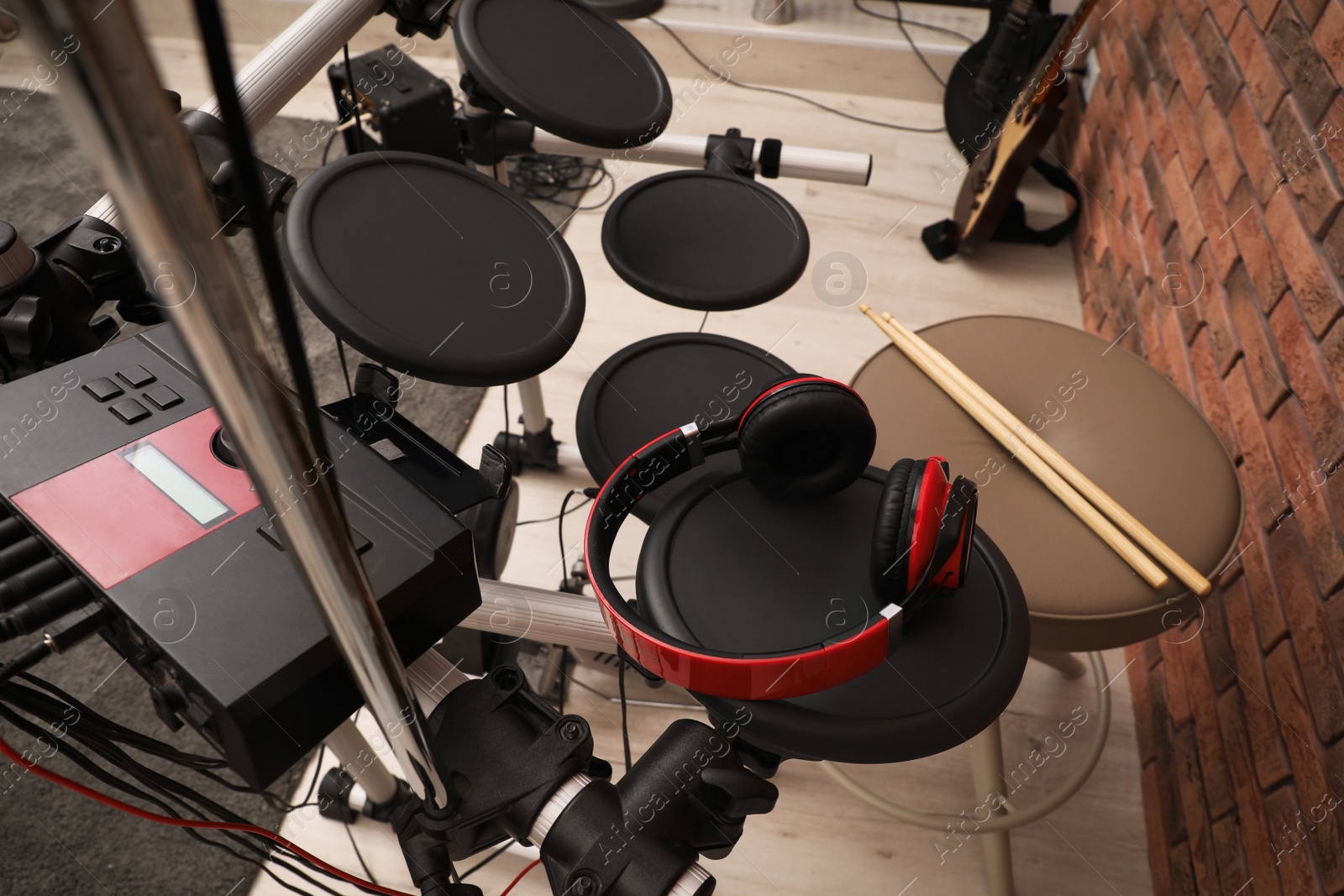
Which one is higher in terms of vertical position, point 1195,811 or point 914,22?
point 914,22

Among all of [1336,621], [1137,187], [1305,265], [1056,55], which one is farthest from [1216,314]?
[1056,55]

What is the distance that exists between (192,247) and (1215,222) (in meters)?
1.89

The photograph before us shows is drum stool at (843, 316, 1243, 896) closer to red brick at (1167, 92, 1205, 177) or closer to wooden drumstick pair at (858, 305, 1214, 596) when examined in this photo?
wooden drumstick pair at (858, 305, 1214, 596)

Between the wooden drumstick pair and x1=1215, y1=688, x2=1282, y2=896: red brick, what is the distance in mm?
366

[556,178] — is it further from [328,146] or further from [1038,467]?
[1038,467]

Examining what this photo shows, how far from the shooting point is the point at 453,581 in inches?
23.7

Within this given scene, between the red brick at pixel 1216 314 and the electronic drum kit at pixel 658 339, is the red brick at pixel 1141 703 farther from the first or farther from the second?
the electronic drum kit at pixel 658 339

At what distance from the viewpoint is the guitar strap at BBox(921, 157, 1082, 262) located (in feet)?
7.95

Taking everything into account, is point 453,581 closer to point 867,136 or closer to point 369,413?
point 369,413

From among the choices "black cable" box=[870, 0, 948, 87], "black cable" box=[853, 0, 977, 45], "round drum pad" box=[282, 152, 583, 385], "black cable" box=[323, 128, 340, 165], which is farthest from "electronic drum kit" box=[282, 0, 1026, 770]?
"black cable" box=[853, 0, 977, 45]

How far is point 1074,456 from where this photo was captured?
3.69ft

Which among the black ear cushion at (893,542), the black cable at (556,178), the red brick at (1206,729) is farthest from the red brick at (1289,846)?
the black cable at (556,178)

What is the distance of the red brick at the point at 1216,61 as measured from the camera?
1.63 meters

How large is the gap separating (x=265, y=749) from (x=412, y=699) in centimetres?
14
